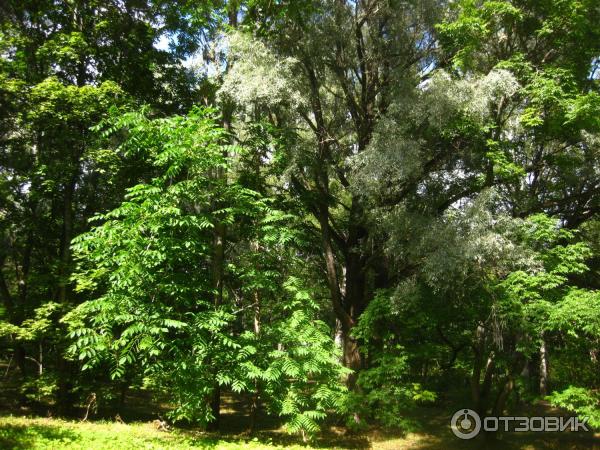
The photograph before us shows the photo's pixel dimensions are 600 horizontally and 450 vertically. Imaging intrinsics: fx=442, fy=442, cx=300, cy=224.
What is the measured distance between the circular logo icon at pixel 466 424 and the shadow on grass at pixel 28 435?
10.9 m

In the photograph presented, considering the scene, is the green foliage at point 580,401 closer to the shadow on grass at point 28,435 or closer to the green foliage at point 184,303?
the green foliage at point 184,303

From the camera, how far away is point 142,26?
44.7 ft

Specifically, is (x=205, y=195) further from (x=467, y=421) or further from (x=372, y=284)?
(x=467, y=421)

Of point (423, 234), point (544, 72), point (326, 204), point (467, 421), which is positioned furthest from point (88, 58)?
point (467, 421)

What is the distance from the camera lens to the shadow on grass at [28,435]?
20.9 feet

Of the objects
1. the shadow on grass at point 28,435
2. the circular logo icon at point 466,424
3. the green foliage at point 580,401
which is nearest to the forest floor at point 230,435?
the shadow on grass at point 28,435

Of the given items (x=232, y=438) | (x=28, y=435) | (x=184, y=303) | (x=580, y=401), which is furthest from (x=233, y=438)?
(x=580, y=401)

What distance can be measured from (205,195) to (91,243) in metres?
2.28

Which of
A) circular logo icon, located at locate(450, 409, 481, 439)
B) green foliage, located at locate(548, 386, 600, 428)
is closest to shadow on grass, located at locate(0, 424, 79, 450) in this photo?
green foliage, located at locate(548, 386, 600, 428)

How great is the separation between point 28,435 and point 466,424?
12238 millimetres

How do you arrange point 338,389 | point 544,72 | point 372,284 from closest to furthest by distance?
point 338,389
point 544,72
point 372,284

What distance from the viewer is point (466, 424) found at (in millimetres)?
14023

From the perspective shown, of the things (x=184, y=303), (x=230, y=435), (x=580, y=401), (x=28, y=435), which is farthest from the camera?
(x=230, y=435)

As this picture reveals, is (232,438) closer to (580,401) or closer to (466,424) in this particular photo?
(580,401)
